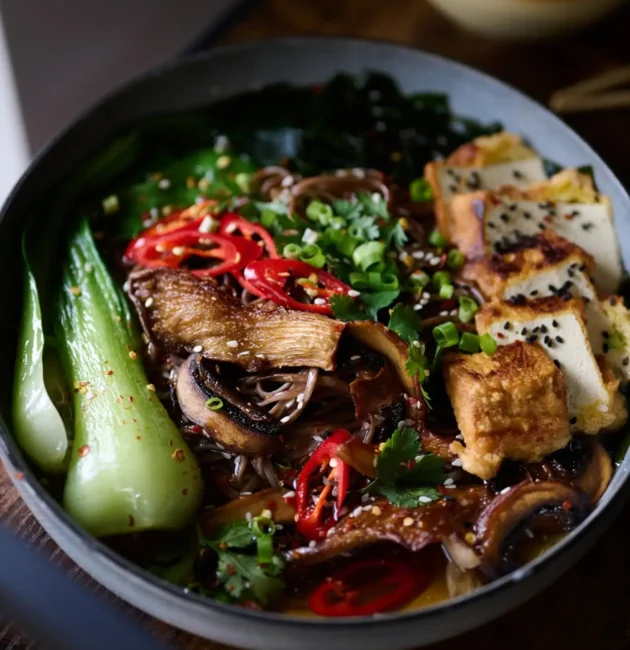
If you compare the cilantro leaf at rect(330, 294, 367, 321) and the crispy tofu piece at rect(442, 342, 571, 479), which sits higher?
the cilantro leaf at rect(330, 294, 367, 321)

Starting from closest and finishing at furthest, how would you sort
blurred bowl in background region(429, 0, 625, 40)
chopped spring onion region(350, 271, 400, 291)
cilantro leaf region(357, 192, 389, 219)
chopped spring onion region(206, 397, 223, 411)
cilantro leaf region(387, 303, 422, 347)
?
1. chopped spring onion region(206, 397, 223, 411)
2. cilantro leaf region(387, 303, 422, 347)
3. chopped spring onion region(350, 271, 400, 291)
4. cilantro leaf region(357, 192, 389, 219)
5. blurred bowl in background region(429, 0, 625, 40)

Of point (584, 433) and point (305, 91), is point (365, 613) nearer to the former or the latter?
point (584, 433)

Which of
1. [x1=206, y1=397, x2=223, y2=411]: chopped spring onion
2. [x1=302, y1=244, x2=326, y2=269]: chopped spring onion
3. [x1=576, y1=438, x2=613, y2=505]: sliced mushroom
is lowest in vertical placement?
[x1=576, y1=438, x2=613, y2=505]: sliced mushroom

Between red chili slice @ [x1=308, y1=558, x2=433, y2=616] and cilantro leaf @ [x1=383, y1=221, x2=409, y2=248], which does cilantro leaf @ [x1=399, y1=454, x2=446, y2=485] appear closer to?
red chili slice @ [x1=308, y1=558, x2=433, y2=616]

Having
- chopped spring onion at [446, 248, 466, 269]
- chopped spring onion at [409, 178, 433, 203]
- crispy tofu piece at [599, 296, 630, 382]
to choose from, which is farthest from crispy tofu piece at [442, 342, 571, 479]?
chopped spring onion at [409, 178, 433, 203]

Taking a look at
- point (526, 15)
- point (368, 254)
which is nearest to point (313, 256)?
point (368, 254)

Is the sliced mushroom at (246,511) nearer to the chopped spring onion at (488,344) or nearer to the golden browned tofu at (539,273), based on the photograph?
the chopped spring onion at (488,344)

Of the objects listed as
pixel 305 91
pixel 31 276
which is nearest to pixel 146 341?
pixel 31 276
